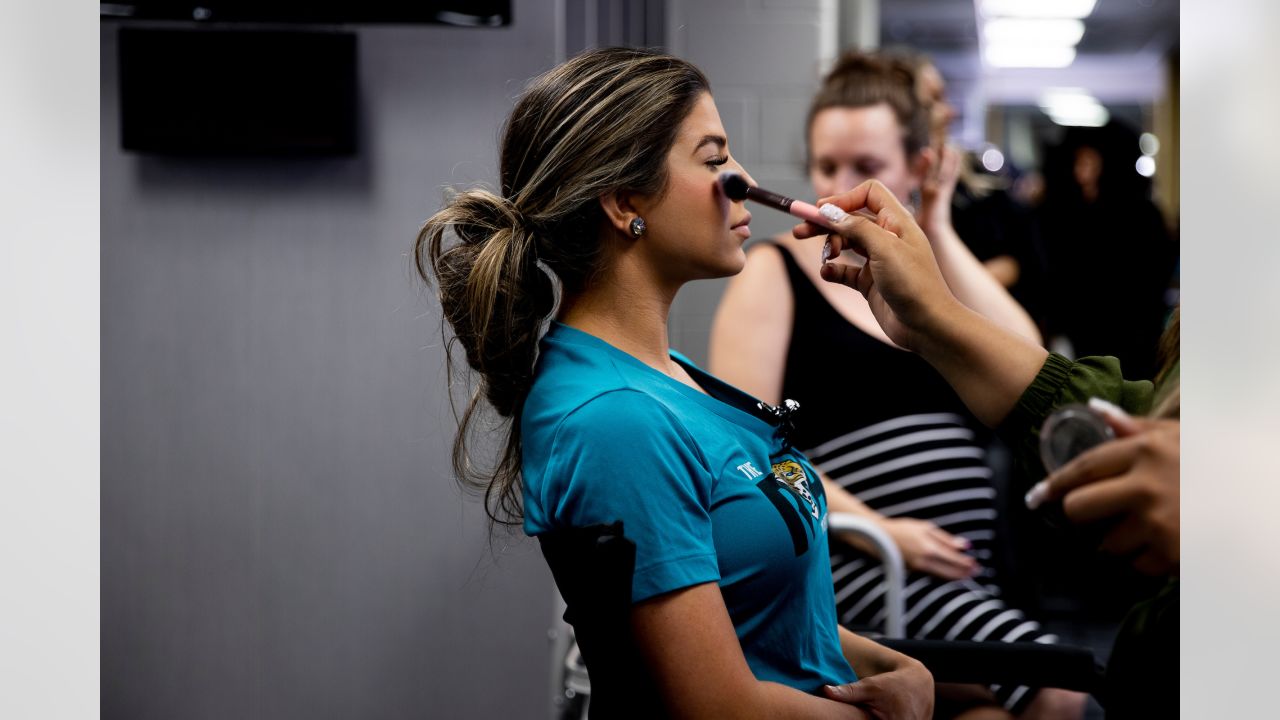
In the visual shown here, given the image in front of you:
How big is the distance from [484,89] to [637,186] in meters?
1.16

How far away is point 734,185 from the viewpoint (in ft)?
3.76

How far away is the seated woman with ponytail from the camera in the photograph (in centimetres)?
100

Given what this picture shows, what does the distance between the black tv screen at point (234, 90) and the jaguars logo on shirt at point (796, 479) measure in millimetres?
1253

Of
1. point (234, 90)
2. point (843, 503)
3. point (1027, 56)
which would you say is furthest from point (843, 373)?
point (1027, 56)

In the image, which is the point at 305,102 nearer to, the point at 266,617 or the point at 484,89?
the point at 484,89

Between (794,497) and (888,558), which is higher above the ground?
(794,497)

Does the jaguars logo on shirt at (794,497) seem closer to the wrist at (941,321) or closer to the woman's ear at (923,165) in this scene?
the wrist at (941,321)

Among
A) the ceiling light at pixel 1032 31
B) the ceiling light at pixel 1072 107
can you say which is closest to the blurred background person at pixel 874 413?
the ceiling light at pixel 1032 31

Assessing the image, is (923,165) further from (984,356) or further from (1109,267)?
(1109,267)

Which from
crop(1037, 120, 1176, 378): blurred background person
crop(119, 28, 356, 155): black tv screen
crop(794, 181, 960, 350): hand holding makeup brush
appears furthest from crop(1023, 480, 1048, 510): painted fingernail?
crop(1037, 120, 1176, 378): blurred background person

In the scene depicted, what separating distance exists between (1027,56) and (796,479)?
9.37 meters

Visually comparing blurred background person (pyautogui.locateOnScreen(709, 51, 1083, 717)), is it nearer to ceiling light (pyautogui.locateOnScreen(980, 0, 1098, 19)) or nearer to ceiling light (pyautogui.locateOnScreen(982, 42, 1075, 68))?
ceiling light (pyautogui.locateOnScreen(980, 0, 1098, 19))
